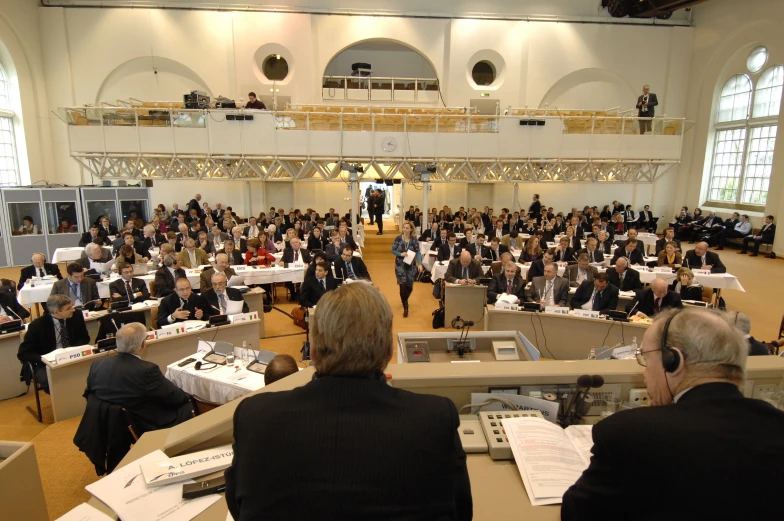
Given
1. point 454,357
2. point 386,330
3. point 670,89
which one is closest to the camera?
point 386,330

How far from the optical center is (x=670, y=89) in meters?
20.6

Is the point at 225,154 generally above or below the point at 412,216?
above

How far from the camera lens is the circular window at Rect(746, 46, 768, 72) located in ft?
57.1

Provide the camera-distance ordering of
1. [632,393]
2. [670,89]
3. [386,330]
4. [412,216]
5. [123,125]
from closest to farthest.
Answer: [386,330]
[632,393]
[123,125]
[412,216]
[670,89]

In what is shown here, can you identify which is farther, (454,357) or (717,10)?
(717,10)

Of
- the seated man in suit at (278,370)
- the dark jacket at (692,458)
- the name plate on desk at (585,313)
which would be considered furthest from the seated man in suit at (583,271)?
the dark jacket at (692,458)

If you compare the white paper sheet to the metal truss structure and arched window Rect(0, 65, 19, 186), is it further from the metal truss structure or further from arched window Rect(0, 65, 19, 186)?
arched window Rect(0, 65, 19, 186)

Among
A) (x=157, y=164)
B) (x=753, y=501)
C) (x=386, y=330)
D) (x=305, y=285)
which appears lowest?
(x=305, y=285)

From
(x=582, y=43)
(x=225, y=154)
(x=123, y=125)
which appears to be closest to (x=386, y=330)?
(x=225, y=154)

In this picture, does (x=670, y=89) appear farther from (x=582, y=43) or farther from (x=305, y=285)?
(x=305, y=285)

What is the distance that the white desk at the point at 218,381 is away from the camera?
13.9 ft

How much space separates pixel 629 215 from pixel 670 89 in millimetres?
6484

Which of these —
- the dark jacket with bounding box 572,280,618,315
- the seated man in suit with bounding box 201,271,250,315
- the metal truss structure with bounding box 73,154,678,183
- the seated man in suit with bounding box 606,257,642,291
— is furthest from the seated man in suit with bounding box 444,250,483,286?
the metal truss structure with bounding box 73,154,678,183

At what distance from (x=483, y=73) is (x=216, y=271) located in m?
17.5
